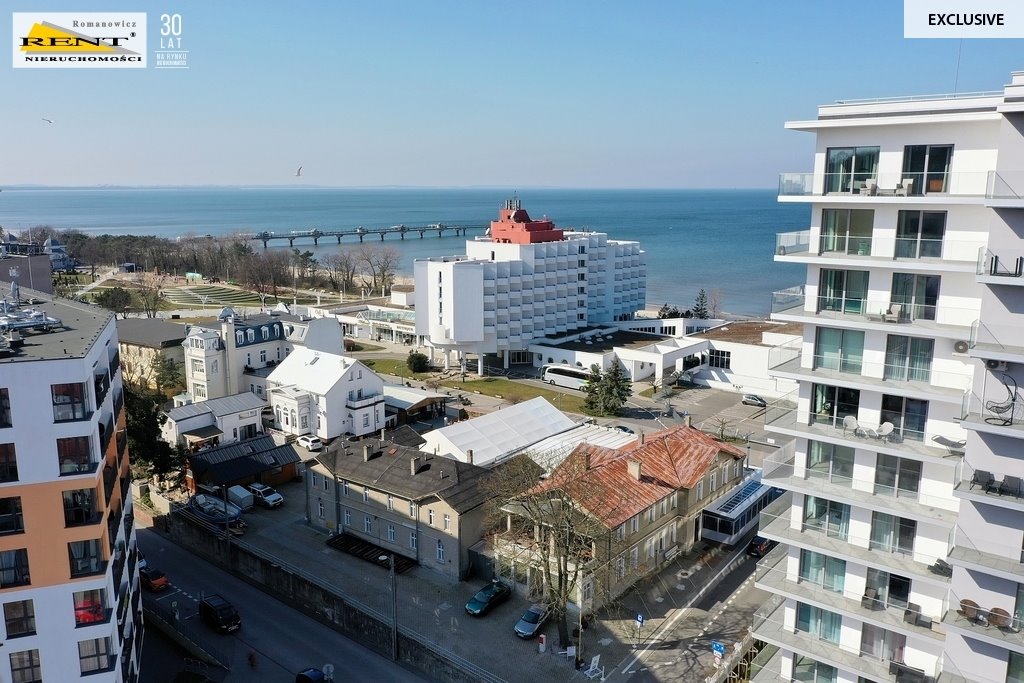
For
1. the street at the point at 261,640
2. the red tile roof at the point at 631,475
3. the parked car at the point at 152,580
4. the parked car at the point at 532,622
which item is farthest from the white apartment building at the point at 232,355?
the parked car at the point at 532,622

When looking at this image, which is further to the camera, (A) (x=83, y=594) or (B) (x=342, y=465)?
(B) (x=342, y=465)

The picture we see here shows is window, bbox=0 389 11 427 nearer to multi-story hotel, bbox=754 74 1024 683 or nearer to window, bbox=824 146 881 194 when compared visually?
multi-story hotel, bbox=754 74 1024 683

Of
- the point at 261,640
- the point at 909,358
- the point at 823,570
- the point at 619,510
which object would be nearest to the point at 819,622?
the point at 823,570

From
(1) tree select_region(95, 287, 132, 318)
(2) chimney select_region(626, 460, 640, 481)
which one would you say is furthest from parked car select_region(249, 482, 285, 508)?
(1) tree select_region(95, 287, 132, 318)

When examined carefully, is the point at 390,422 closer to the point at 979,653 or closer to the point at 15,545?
the point at 15,545

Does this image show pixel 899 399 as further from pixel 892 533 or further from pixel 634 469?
pixel 634 469

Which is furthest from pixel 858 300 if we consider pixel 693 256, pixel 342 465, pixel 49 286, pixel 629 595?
pixel 693 256
